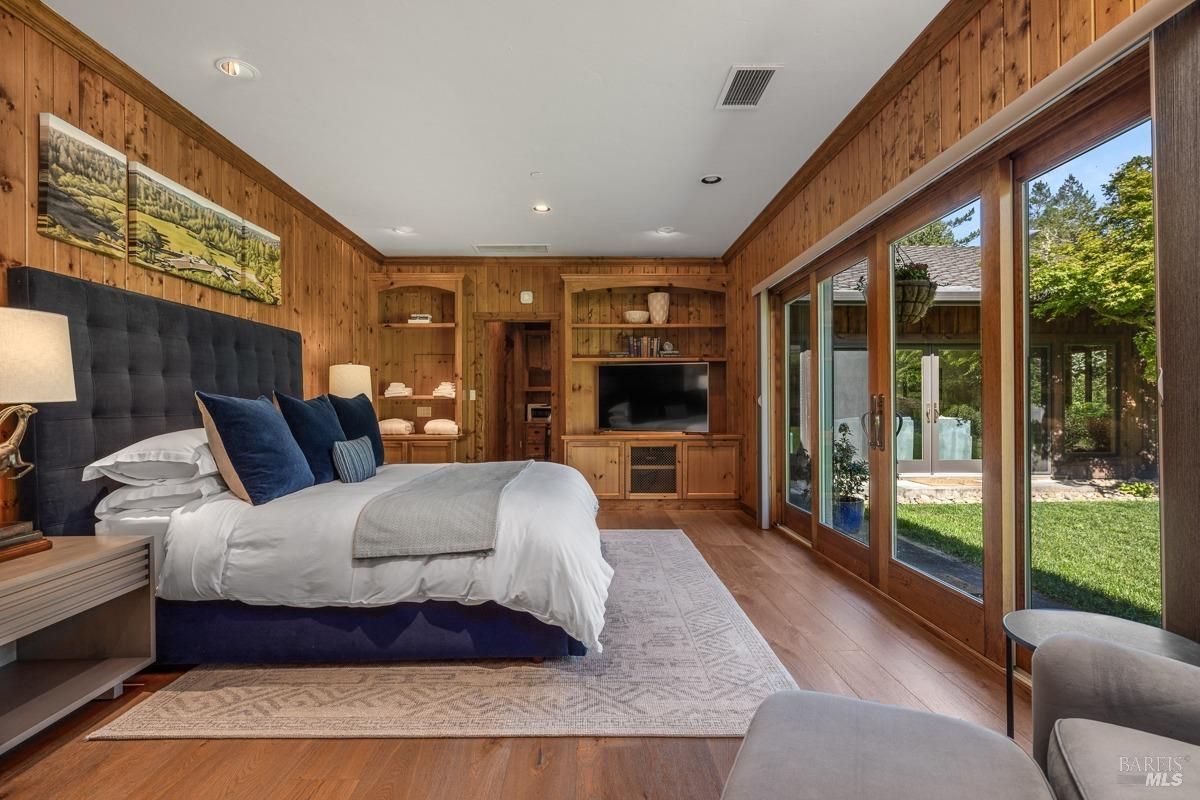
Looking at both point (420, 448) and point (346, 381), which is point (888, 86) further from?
point (420, 448)

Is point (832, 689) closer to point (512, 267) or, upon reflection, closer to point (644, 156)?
point (644, 156)

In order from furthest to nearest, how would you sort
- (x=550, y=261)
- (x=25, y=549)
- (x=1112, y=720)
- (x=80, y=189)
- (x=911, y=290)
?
1. (x=550, y=261)
2. (x=911, y=290)
3. (x=80, y=189)
4. (x=25, y=549)
5. (x=1112, y=720)

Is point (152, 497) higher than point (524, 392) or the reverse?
the reverse

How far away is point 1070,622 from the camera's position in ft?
4.59

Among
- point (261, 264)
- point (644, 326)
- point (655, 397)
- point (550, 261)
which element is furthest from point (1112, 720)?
point (550, 261)

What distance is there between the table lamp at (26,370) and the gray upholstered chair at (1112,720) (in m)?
2.74

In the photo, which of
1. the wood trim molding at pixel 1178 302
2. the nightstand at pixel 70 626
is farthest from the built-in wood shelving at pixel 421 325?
the wood trim molding at pixel 1178 302

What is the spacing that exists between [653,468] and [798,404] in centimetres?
171

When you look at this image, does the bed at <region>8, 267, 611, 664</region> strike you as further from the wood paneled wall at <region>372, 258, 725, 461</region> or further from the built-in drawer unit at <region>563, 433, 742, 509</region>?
the wood paneled wall at <region>372, 258, 725, 461</region>

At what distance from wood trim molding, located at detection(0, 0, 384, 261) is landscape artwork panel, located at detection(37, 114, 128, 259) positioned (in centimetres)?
33

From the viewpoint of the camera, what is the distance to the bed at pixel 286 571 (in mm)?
2186

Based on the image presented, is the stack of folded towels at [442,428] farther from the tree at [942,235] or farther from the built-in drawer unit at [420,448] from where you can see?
the tree at [942,235]

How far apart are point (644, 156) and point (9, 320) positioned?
121 inches

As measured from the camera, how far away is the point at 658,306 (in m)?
6.03
